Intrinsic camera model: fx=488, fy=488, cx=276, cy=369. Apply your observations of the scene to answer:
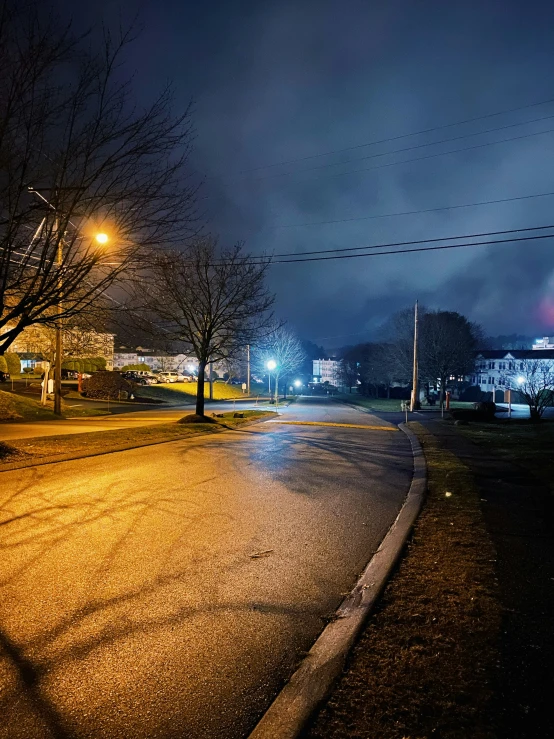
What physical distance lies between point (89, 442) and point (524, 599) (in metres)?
11.3

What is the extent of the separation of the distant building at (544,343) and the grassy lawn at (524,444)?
133153 mm

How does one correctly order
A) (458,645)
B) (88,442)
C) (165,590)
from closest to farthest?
(458,645), (165,590), (88,442)

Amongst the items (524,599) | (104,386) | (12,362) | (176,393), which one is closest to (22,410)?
(104,386)

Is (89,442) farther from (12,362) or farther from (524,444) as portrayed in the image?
(12,362)

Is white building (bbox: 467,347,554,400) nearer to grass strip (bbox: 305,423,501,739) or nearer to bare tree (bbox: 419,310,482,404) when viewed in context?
bare tree (bbox: 419,310,482,404)

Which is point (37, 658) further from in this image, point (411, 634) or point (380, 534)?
point (380, 534)

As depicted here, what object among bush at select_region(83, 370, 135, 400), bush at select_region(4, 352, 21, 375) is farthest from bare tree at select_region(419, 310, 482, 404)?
bush at select_region(4, 352, 21, 375)

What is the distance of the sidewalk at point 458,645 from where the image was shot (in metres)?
2.47

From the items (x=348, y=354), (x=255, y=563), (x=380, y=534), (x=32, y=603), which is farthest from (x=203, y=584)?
(x=348, y=354)

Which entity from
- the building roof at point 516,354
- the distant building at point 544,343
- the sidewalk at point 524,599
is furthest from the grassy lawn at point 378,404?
the distant building at point 544,343

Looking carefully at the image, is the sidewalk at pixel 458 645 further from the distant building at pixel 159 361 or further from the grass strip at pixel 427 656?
the distant building at pixel 159 361

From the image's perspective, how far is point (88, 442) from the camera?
1284 centimetres

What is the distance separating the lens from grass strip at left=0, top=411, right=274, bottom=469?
10508 mm

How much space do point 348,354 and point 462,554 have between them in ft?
321
